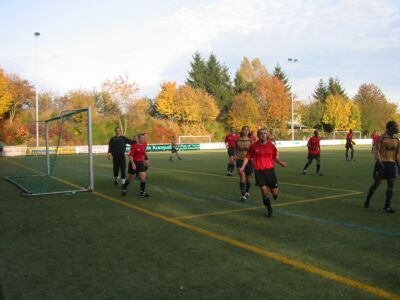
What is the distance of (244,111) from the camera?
64.5 m

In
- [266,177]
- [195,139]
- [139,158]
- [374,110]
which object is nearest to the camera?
[266,177]

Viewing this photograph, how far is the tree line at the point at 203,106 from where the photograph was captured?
51219mm

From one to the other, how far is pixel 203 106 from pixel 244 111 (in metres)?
7.14

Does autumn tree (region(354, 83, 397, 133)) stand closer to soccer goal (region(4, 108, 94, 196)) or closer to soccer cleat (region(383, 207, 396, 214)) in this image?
soccer goal (region(4, 108, 94, 196))

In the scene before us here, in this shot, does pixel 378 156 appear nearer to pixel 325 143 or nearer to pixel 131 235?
pixel 131 235

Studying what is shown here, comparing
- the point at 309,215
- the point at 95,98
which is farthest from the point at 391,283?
the point at 95,98

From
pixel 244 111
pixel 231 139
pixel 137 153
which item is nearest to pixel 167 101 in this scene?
pixel 244 111

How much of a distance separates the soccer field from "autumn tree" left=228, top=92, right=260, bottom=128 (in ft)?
179

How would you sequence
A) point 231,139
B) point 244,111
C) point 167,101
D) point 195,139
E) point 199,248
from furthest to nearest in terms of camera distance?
point 244,111 → point 167,101 → point 195,139 → point 231,139 → point 199,248

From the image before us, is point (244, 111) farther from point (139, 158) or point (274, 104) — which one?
point (139, 158)

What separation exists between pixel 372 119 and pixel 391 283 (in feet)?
274

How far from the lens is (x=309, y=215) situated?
803 cm

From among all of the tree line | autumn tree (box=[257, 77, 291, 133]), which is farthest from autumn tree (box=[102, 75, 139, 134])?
autumn tree (box=[257, 77, 291, 133])

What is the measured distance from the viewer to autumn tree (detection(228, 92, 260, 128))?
64.6 m
